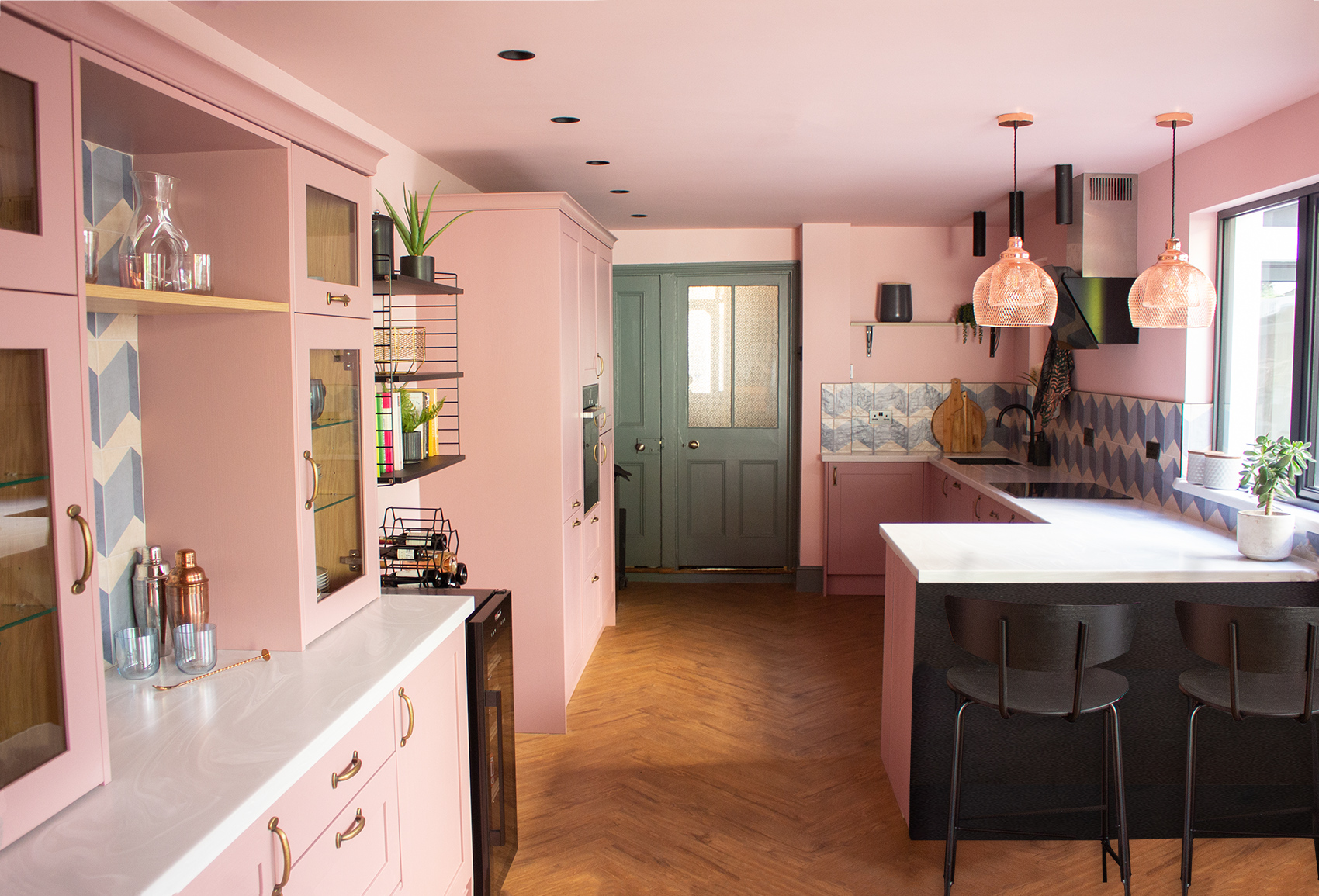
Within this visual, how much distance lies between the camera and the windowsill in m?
3.04

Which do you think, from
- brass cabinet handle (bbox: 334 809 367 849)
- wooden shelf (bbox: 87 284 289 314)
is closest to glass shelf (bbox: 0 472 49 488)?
wooden shelf (bbox: 87 284 289 314)

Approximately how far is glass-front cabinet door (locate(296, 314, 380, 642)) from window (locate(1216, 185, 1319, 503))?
326 cm

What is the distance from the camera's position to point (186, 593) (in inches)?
77.0

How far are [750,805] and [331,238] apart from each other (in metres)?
2.34

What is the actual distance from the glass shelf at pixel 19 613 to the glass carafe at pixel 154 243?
0.69 metres

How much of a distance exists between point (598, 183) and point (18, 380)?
353 centimetres

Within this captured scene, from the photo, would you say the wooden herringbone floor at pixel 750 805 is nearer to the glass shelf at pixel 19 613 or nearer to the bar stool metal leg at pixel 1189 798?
the bar stool metal leg at pixel 1189 798

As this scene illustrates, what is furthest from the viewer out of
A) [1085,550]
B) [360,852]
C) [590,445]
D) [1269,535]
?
[590,445]

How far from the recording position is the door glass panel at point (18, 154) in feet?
3.95

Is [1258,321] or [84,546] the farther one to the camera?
[1258,321]

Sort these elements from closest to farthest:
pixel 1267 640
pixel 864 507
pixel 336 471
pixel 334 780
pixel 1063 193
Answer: pixel 334 780 → pixel 336 471 → pixel 1267 640 → pixel 1063 193 → pixel 864 507

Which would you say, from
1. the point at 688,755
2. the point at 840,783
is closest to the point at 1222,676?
the point at 840,783

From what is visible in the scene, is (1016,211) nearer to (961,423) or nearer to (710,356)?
(961,423)

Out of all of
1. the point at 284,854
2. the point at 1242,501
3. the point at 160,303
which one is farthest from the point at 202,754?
the point at 1242,501
